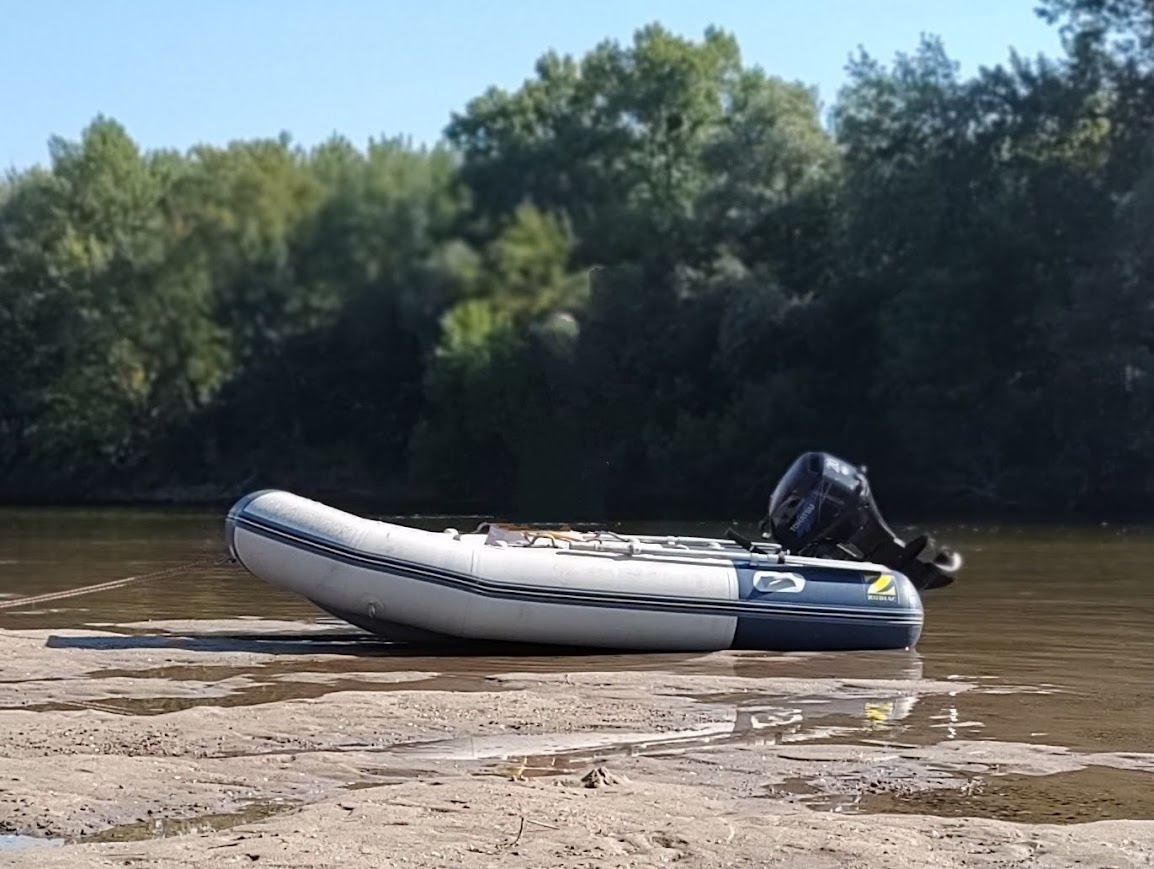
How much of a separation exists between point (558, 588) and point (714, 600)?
112 cm

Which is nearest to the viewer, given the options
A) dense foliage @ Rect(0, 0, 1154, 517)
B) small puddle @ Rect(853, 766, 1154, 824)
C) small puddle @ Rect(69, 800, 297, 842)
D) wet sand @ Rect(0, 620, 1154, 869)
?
wet sand @ Rect(0, 620, 1154, 869)

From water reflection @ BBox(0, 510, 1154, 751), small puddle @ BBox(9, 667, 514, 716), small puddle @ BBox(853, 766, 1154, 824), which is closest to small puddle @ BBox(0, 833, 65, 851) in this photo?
small puddle @ BBox(9, 667, 514, 716)

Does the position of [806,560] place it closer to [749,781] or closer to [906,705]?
[906,705]

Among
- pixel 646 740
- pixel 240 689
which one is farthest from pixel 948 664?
pixel 240 689

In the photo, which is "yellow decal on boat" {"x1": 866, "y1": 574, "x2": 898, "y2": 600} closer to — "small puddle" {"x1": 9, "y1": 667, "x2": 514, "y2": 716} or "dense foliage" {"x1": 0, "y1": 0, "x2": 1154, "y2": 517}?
"small puddle" {"x1": 9, "y1": 667, "x2": 514, "y2": 716}

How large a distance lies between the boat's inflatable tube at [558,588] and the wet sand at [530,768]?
1.22ft

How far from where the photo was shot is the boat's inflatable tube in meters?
13.1

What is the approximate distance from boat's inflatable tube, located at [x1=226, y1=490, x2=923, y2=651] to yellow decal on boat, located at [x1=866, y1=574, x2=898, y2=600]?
1 centimetres

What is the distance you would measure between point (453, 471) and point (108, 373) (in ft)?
41.5

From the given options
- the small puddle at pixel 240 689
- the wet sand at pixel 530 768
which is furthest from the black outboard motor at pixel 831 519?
the small puddle at pixel 240 689

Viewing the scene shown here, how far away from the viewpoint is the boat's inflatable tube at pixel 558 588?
42.9 ft

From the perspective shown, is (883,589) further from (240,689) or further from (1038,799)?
(1038,799)

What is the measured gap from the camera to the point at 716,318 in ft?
134

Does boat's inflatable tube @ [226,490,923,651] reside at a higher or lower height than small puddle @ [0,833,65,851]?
higher
